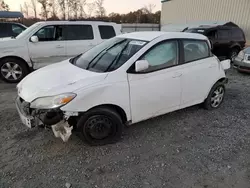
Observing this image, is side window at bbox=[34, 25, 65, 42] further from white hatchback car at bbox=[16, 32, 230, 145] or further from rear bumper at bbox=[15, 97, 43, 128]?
rear bumper at bbox=[15, 97, 43, 128]

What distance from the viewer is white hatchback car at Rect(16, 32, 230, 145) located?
8.84 ft

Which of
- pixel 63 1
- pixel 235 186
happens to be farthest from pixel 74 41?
pixel 63 1

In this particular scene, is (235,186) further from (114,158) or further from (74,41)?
(74,41)

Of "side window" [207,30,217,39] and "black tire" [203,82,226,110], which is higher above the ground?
"side window" [207,30,217,39]

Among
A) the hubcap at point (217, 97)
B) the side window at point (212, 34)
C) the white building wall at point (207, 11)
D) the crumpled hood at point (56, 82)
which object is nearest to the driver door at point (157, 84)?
the crumpled hood at point (56, 82)

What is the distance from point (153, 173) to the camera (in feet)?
8.49

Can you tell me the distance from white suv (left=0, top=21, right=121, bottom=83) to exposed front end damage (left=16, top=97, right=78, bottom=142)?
3.68 metres

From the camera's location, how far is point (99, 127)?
294cm

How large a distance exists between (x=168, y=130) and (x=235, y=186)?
134cm

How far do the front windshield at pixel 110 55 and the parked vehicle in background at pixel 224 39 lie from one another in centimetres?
685

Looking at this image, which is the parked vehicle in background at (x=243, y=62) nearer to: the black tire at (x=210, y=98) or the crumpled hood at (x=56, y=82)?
the black tire at (x=210, y=98)

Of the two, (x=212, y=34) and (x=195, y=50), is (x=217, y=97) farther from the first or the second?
(x=212, y=34)

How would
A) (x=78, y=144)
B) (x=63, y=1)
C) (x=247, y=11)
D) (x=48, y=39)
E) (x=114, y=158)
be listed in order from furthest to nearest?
1. (x=63, y=1)
2. (x=247, y=11)
3. (x=48, y=39)
4. (x=78, y=144)
5. (x=114, y=158)

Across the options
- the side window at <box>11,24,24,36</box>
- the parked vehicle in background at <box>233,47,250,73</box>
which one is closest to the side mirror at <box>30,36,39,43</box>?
the side window at <box>11,24,24,36</box>
